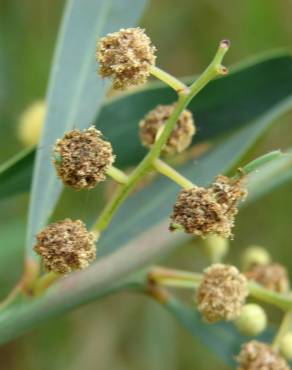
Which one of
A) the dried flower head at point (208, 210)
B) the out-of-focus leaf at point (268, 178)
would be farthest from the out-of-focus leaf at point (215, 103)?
the dried flower head at point (208, 210)

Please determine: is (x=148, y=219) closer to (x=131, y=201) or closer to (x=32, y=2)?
(x=131, y=201)

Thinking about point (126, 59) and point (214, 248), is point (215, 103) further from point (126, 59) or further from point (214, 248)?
point (126, 59)

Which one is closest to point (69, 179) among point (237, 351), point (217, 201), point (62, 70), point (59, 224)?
point (59, 224)

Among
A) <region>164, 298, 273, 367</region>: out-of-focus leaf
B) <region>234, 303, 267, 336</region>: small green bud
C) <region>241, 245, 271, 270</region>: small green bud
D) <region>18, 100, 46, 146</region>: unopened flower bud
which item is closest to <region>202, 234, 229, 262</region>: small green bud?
<region>241, 245, 271, 270</region>: small green bud

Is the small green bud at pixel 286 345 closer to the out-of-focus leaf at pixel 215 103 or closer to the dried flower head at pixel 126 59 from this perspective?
the out-of-focus leaf at pixel 215 103

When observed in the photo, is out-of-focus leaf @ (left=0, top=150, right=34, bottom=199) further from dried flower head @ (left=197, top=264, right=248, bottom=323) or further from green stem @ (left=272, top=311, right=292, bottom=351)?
green stem @ (left=272, top=311, right=292, bottom=351)

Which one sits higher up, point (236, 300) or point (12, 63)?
point (12, 63)
